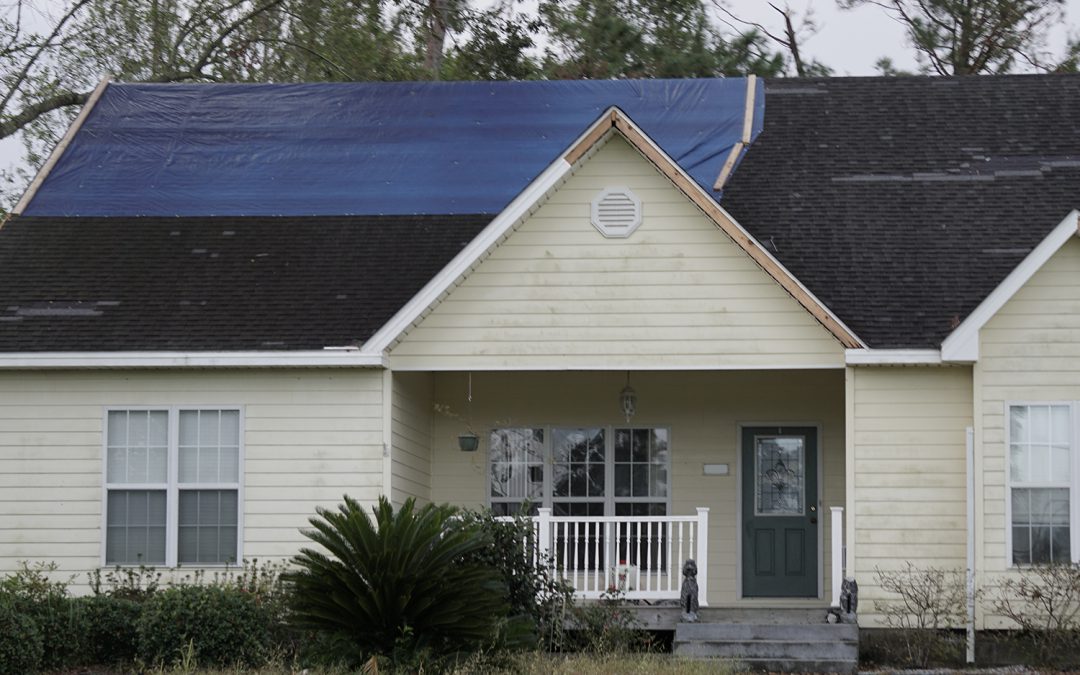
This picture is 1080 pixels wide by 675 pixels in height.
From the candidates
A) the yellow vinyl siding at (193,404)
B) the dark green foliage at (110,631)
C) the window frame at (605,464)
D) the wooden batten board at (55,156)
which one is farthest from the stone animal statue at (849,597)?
the wooden batten board at (55,156)

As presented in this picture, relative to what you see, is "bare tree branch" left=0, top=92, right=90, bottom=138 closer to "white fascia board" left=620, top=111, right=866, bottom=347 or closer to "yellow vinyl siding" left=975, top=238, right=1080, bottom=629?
"white fascia board" left=620, top=111, right=866, bottom=347

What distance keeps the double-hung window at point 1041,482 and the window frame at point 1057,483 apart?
10 mm

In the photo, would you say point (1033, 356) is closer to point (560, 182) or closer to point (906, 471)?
point (906, 471)

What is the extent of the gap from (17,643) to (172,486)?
12.9ft

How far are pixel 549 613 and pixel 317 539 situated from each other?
327 centimetres

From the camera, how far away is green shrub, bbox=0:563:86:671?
14.0 meters

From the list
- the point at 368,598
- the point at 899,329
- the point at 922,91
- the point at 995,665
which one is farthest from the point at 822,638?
the point at 922,91

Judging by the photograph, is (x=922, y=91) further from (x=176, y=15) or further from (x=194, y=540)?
(x=176, y=15)

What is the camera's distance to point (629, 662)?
1359 cm

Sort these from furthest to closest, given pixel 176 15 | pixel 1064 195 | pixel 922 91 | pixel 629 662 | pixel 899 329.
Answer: pixel 176 15, pixel 922 91, pixel 1064 195, pixel 899 329, pixel 629 662

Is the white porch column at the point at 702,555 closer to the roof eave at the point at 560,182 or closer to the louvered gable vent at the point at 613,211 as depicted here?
the roof eave at the point at 560,182

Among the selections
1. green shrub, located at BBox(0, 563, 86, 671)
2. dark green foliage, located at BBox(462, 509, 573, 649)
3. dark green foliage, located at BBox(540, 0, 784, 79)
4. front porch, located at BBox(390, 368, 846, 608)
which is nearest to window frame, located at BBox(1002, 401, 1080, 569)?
front porch, located at BBox(390, 368, 846, 608)

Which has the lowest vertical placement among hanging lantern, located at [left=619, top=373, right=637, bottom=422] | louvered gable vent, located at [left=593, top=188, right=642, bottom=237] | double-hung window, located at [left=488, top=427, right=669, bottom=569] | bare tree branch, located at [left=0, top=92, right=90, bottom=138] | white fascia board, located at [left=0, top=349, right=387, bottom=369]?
double-hung window, located at [left=488, top=427, right=669, bottom=569]

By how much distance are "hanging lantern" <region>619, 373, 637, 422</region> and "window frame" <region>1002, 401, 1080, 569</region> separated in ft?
14.6
